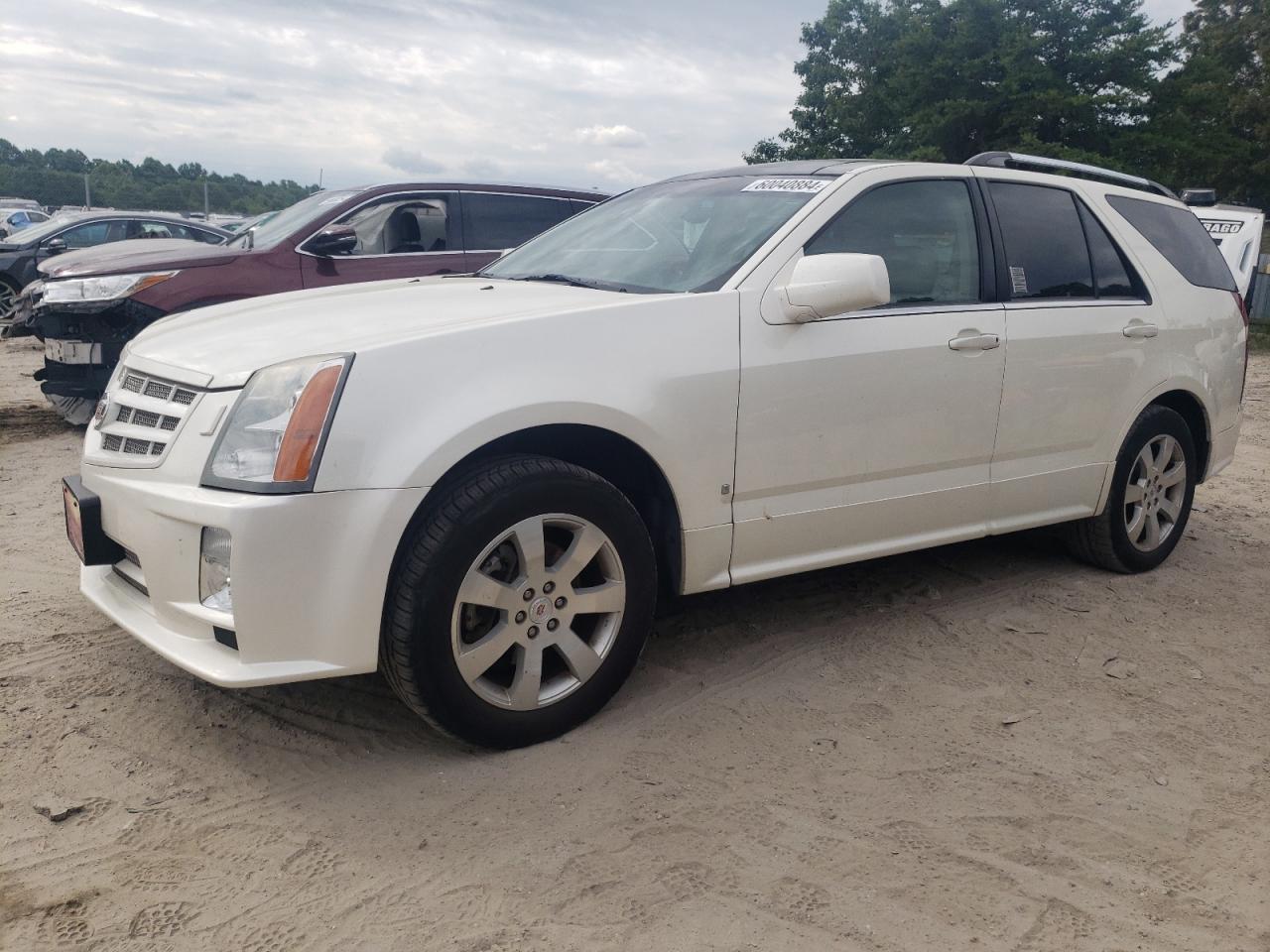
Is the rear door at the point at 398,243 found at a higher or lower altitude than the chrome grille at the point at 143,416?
higher

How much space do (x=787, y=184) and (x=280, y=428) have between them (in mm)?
2070

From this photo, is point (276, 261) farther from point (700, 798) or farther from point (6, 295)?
point (6, 295)

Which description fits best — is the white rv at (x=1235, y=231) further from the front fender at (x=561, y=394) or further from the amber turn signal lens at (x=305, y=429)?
the amber turn signal lens at (x=305, y=429)

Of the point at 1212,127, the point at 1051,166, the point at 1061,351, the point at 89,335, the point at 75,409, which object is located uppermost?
the point at 1212,127

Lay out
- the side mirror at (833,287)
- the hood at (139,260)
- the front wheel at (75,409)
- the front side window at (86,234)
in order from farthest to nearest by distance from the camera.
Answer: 1. the front side window at (86,234)
2. the front wheel at (75,409)
3. the hood at (139,260)
4. the side mirror at (833,287)

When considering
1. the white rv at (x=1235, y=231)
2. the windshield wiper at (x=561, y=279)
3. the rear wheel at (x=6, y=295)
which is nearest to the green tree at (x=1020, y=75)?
the white rv at (x=1235, y=231)

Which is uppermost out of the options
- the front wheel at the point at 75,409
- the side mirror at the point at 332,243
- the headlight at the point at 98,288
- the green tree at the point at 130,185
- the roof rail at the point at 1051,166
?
the green tree at the point at 130,185

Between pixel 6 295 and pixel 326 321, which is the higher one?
pixel 326 321

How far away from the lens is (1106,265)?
4.53 m

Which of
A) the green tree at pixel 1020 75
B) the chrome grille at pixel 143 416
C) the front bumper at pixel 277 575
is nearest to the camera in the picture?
the front bumper at pixel 277 575

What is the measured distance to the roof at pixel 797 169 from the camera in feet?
12.5

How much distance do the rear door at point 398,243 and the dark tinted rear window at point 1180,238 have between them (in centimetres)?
430

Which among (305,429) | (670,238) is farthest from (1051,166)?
(305,429)

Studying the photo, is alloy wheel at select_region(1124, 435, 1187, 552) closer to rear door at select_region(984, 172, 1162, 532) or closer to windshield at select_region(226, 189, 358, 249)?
rear door at select_region(984, 172, 1162, 532)
